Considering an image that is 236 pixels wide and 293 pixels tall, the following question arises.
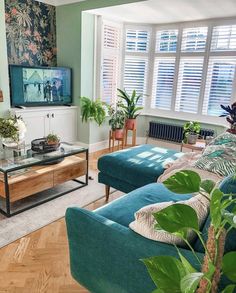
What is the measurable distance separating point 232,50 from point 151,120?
1.91m

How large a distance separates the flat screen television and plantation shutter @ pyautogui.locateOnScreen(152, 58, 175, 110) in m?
1.75

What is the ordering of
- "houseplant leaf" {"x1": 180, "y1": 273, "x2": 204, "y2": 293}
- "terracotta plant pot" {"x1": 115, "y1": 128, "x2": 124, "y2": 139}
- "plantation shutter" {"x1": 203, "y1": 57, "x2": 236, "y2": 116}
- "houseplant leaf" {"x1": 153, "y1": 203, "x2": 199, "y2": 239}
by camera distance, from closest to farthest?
"houseplant leaf" {"x1": 180, "y1": 273, "x2": 204, "y2": 293} → "houseplant leaf" {"x1": 153, "y1": 203, "x2": 199, "y2": 239} → "plantation shutter" {"x1": 203, "y1": 57, "x2": 236, "y2": 116} → "terracotta plant pot" {"x1": 115, "y1": 128, "x2": 124, "y2": 139}

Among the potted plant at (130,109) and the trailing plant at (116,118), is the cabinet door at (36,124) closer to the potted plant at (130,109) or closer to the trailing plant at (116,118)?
the trailing plant at (116,118)

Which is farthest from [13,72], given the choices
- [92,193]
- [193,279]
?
[193,279]

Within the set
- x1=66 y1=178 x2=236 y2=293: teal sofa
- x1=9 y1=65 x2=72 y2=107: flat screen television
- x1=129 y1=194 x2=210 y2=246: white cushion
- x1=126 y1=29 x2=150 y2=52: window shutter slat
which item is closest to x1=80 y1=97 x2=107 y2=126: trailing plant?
Answer: x1=9 y1=65 x2=72 y2=107: flat screen television

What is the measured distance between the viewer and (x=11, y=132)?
276 cm

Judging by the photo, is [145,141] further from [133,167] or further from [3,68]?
→ [3,68]

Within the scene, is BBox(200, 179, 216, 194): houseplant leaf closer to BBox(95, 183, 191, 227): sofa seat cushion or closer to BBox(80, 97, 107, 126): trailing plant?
BBox(95, 183, 191, 227): sofa seat cushion

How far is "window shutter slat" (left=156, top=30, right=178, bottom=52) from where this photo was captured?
4914 millimetres

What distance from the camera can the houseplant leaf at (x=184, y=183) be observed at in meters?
0.84

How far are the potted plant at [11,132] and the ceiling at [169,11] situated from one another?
2.41 metres

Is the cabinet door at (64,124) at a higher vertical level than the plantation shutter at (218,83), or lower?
lower

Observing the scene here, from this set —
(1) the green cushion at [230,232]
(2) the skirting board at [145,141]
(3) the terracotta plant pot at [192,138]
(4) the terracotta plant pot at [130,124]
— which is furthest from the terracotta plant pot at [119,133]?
(1) the green cushion at [230,232]

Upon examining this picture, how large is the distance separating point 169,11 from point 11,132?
3.07 meters
